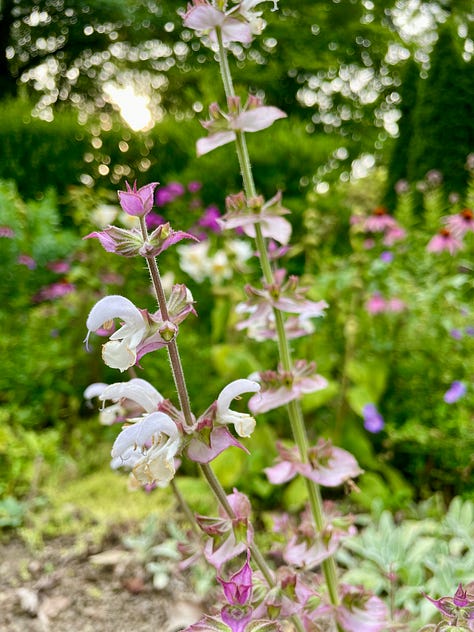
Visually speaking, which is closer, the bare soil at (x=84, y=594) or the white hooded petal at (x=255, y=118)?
the white hooded petal at (x=255, y=118)

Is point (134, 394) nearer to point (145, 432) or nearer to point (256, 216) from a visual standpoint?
point (145, 432)

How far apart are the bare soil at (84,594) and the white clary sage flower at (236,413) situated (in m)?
1.07

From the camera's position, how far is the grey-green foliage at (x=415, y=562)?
5.05 feet

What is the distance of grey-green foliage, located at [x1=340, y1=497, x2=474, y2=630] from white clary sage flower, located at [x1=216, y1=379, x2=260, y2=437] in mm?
945

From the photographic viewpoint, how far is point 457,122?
548 centimetres

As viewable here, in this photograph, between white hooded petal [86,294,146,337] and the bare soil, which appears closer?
white hooded petal [86,294,146,337]

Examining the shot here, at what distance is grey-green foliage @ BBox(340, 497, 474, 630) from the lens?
154 centimetres

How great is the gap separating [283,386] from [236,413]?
39cm

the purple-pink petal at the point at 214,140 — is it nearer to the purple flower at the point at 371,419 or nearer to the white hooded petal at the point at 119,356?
the white hooded petal at the point at 119,356

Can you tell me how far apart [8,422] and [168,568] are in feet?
4.14

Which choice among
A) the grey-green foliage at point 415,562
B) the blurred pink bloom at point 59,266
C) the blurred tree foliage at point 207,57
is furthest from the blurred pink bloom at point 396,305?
the blurred tree foliage at point 207,57

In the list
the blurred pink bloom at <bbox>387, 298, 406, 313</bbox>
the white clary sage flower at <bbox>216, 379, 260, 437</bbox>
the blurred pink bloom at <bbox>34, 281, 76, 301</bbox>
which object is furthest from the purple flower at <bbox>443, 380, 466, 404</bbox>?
the blurred pink bloom at <bbox>34, 281, 76, 301</bbox>

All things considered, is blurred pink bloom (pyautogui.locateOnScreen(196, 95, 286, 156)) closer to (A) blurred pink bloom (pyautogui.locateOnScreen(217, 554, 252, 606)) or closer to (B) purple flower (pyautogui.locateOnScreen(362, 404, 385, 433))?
(A) blurred pink bloom (pyautogui.locateOnScreen(217, 554, 252, 606))

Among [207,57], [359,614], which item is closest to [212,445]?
[359,614]
